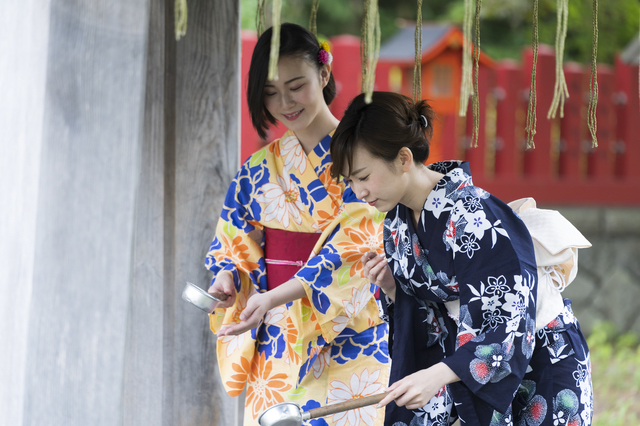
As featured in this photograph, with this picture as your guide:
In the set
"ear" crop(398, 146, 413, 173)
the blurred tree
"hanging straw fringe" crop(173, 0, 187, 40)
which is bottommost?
"ear" crop(398, 146, 413, 173)

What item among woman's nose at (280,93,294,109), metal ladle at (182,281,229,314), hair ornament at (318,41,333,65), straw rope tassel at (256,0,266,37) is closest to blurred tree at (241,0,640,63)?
straw rope tassel at (256,0,266,37)

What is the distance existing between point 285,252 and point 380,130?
634mm

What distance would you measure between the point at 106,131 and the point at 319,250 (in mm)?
890

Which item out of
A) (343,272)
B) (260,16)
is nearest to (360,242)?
(343,272)

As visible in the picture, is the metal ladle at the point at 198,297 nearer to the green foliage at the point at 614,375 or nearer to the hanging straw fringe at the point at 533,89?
the hanging straw fringe at the point at 533,89

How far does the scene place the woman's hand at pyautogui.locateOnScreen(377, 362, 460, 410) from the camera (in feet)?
4.97

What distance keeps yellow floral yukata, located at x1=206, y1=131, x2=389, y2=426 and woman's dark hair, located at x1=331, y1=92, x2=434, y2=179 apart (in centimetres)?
33

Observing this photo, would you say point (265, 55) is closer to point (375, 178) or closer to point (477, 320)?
point (375, 178)

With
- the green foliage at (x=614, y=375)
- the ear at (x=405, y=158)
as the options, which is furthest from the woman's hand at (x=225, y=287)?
the green foliage at (x=614, y=375)

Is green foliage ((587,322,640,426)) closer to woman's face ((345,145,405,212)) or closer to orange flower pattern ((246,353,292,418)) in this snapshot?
orange flower pattern ((246,353,292,418))

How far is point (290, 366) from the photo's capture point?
210 cm

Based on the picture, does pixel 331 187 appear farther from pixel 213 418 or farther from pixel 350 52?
pixel 350 52

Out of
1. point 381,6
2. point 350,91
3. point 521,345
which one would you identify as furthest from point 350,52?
point 381,6

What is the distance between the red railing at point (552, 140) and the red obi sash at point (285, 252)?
158 inches
